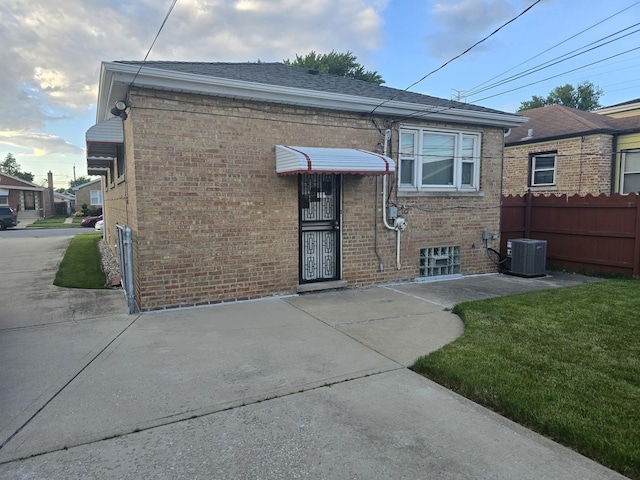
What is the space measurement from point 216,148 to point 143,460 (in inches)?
191

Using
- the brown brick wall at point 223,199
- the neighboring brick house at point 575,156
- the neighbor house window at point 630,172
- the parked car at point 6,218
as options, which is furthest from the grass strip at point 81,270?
the parked car at point 6,218

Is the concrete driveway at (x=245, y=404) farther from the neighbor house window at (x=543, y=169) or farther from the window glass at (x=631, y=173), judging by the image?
the window glass at (x=631, y=173)

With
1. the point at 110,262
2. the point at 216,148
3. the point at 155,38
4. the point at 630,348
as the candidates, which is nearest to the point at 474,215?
the point at 630,348

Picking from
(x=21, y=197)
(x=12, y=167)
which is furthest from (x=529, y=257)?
(x=12, y=167)

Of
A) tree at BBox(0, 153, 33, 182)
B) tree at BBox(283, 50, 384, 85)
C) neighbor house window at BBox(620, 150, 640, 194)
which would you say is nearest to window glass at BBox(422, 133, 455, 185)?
neighbor house window at BBox(620, 150, 640, 194)

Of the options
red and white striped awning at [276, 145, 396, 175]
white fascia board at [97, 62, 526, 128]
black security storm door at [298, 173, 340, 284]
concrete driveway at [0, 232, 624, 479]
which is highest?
white fascia board at [97, 62, 526, 128]

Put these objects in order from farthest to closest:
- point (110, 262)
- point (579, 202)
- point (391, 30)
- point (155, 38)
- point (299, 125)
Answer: point (110, 262), point (579, 202), point (391, 30), point (299, 125), point (155, 38)

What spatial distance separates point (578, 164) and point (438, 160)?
8358mm

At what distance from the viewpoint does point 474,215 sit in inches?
369

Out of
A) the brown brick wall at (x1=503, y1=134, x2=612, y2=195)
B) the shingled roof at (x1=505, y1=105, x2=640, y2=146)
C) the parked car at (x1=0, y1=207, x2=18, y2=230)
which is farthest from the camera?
the parked car at (x1=0, y1=207, x2=18, y2=230)

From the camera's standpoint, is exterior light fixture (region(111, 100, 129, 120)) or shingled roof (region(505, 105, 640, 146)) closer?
exterior light fixture (region(111, 100, 129, 120))

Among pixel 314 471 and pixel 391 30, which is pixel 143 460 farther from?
pixel 391 30

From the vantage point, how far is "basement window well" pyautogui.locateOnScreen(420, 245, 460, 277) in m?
8.98

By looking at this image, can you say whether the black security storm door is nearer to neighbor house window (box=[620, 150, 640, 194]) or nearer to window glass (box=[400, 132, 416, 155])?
window glass (box=[400, 132, 416, 155])
